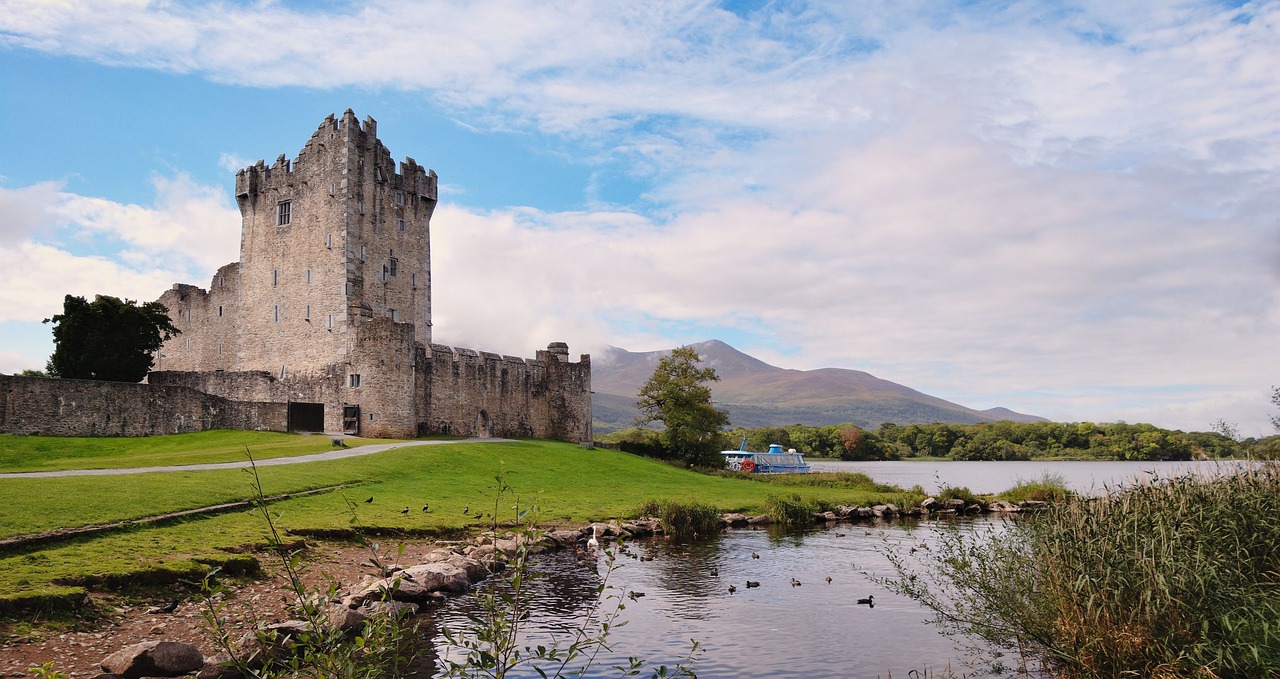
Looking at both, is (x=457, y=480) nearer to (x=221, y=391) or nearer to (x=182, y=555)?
(x=182, y=555)

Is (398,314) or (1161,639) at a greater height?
(398,314)

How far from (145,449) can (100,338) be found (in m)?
17.7

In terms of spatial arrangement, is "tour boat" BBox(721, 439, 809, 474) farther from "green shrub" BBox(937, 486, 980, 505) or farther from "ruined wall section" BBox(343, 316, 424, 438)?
"ruined wall section" BBox(343, 316, 424, 438)

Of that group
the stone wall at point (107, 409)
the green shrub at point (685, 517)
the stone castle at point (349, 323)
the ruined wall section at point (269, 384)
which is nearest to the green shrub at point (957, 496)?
the green shrub at point (685, 517)

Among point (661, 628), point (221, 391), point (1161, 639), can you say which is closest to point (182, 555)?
point (661, 628)

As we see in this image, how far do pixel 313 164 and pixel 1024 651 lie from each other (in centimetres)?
5346

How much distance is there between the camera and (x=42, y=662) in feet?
36.3

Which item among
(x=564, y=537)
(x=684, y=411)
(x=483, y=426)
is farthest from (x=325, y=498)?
(x=684, y=411)

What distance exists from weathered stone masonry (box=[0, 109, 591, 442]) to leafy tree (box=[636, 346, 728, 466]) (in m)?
6.36

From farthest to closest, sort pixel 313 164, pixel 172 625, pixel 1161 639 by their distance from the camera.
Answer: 1. pixel 313 164
2. pixel 172 625
3. pixel 1161 639

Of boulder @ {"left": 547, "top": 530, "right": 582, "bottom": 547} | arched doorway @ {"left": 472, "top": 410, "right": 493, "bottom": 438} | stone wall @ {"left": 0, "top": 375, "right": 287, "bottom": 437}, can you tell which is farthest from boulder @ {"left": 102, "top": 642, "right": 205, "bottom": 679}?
arched doorway @ {"left": 472, "top": 410, "right": 493, "bottom": 438}

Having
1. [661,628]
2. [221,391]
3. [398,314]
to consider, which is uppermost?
[398,314]

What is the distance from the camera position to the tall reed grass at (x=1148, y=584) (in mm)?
10734

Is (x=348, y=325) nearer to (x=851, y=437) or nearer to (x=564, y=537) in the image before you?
(x=564, y=537)
